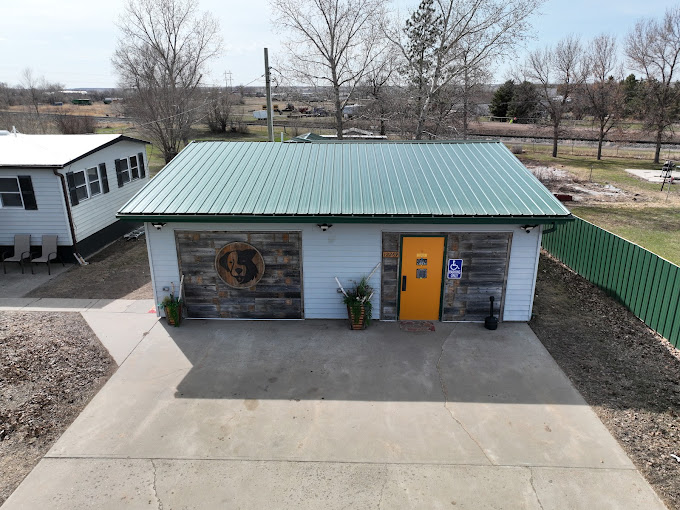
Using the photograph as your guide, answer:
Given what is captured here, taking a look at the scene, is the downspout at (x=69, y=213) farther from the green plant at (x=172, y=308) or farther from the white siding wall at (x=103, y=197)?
the green plant at (x=172, y=308)

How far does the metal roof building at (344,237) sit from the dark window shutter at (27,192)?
6200 millimetres

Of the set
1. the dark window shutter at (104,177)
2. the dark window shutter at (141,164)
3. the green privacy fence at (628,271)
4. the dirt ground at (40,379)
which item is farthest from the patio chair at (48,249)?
the green privacy fence at (628,271)

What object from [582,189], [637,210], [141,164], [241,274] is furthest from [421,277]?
[582,189]

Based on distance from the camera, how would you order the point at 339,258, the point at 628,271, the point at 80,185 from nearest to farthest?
the point at 339,258 < the point at 628,271 < the point at 80,185

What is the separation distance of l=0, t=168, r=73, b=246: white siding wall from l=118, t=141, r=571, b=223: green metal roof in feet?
17.0

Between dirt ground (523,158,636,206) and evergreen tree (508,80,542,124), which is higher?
evergreen tree (508,80,542,124)

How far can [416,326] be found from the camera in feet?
33.2

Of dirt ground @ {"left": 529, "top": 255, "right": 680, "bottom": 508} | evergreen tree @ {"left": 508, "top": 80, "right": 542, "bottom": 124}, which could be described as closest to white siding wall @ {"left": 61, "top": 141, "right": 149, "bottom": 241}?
dirt ground @ {"left": 529, "top": 255, "right": 680, "bottom": 508}

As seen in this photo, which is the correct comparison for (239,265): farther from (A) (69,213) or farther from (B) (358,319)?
(A) (69,213)

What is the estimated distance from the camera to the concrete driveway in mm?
5824

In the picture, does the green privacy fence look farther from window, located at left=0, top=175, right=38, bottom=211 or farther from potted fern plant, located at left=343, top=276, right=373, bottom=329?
window, located at left=0, top=175, right=38, bottom=211

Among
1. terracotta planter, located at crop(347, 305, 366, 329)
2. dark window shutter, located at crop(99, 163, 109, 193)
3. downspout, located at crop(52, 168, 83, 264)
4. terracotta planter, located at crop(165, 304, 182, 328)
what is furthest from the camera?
dark window shutter, located at crop(99, 163, 109, 193)

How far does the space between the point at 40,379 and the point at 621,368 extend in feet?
34.9

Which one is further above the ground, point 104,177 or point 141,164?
point 141,164
